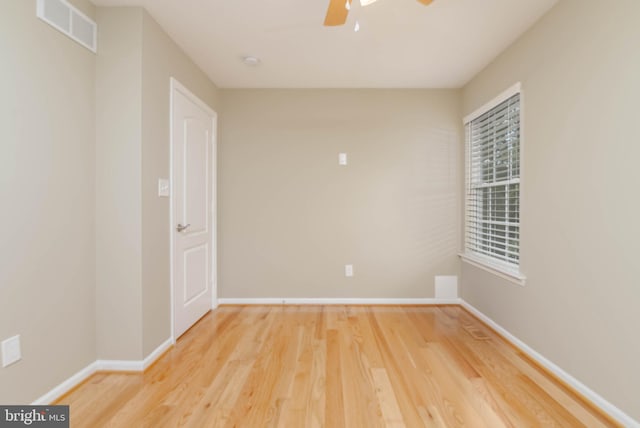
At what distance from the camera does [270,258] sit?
12.3ft

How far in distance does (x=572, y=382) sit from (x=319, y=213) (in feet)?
8.46

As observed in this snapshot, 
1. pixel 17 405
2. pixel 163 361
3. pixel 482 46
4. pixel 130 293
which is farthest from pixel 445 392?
pixel 482 46

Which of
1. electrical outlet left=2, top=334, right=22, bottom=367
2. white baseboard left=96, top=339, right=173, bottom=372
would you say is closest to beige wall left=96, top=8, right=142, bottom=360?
white baseboard left=96, top=339, right=173, bottom=372

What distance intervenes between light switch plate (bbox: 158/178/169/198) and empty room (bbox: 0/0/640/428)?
0.18 ft

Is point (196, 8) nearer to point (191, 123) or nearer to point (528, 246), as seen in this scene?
point (191, 123)

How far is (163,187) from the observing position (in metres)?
2.47

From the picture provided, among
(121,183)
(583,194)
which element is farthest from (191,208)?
(583,194)

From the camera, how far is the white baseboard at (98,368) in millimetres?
1835

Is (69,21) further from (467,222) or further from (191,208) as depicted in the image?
(467,222)

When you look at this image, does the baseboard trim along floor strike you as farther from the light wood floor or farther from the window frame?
the window frame

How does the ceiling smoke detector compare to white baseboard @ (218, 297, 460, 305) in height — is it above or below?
above

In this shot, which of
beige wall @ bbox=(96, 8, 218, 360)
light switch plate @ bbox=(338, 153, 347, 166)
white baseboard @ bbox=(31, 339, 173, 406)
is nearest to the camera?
white baseboard @ bbox=(31, 339, 173, 406)

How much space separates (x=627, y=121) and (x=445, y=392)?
5.98 ft

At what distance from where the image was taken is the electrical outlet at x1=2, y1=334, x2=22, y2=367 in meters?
1.58
